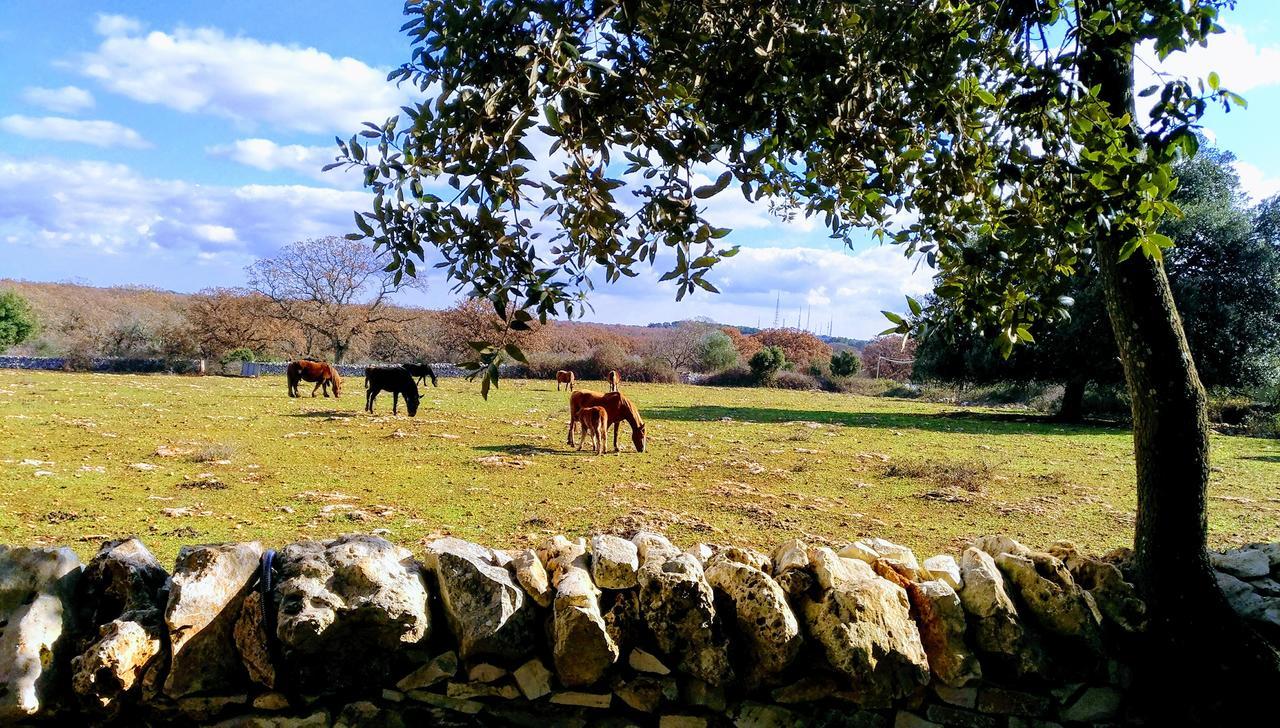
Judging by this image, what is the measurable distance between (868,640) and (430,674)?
83.8 inches

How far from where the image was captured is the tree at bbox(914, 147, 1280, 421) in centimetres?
1998

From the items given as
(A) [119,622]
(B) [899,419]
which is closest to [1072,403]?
(B) [899,419]

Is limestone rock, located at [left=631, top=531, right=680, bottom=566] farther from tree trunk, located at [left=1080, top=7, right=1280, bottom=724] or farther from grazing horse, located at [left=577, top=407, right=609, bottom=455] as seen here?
grazing horse, located at [left=577, top=407, right=609, bottom=455]

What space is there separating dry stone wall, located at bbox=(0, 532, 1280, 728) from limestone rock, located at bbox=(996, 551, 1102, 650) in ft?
0.04

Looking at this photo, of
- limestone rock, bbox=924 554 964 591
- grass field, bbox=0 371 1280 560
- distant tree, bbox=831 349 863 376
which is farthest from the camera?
distant tree, bbox=831 349 863 376

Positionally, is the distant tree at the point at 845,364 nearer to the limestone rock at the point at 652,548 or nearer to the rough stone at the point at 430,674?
the limestone rock at the point at 652,548

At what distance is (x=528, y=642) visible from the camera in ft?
11.2

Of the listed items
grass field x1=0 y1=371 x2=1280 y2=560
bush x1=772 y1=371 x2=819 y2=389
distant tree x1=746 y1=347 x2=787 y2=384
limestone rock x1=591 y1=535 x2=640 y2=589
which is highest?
distant tree x1=746 y1=347 x2=787 y2=384

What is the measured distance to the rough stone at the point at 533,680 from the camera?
3.39 meters

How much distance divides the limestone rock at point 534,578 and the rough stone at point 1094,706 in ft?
9.00

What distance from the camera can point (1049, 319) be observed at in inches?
145

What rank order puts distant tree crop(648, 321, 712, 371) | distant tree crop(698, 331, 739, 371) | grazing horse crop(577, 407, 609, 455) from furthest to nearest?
distant tree crop(648, 321, 712, 371)
distant tree crop(698, 331, 739, 371)
grazing horse crop(577, 407, 609, 455)

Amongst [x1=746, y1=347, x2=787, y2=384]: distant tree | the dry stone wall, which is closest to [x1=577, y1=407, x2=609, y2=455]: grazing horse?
the dry stone wall

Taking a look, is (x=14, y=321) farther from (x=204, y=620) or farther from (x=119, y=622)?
(x=204, y=620)
